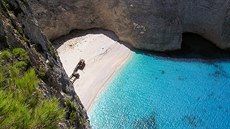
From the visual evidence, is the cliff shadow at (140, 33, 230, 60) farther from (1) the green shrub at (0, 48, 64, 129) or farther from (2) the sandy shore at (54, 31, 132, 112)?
(1) the green shrub at (0, 48, 64, 129)

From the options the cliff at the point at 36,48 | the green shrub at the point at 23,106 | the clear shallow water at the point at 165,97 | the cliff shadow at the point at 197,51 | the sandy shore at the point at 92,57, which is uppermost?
the green shrub at the point at 23,106

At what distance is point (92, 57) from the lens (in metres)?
33.6

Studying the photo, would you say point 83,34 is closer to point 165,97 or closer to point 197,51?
point 197,51

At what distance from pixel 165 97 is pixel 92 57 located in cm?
862

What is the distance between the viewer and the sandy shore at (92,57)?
29930 mm

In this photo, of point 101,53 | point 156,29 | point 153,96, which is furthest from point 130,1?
point 153,96

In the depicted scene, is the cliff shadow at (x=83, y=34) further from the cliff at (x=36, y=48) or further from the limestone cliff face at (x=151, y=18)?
the cliff at (x=36, y=48)

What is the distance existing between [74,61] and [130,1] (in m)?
8.08

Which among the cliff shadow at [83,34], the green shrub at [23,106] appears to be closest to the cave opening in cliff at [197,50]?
the cliff shadow at [83,34]

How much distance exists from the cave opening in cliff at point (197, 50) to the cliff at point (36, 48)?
20500mm

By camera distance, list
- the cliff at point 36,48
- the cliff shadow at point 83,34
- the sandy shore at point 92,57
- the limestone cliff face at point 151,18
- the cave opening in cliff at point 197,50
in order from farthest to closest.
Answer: the cliff shadow at point 83,34 < the cave opening in cliff at point 197,50 < the limestone cliff face at point 151,18 < the sandy shore at point 92,57 < the cliff at point 36,48

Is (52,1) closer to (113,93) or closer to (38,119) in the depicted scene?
(113,93)

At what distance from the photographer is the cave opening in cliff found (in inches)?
1371

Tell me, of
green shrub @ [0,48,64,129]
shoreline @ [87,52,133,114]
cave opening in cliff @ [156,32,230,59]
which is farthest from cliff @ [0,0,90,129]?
cave opening in cliff @ [156,32,230,59]
